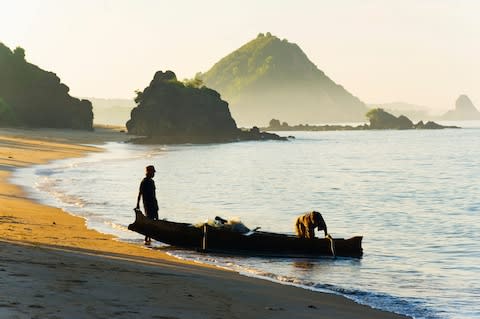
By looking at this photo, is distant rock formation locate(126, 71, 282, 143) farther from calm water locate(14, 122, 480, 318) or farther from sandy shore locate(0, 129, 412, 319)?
sandy shore locate(0, 129, 412, 319)

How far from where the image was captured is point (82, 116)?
148625 millimetres

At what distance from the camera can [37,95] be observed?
14400 cm

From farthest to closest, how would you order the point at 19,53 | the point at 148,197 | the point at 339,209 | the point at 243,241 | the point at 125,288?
the point at 19,53 < the point at 339,209 < the point at 148,197 < the point at 243,241 < the point at 125,288

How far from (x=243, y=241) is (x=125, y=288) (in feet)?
30.7

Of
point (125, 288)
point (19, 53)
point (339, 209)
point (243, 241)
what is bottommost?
point (339, 209)

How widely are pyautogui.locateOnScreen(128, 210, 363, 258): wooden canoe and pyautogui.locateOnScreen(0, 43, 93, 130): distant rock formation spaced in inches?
4838

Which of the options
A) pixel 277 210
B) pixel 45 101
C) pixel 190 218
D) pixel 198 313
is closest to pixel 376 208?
pixel 277 210

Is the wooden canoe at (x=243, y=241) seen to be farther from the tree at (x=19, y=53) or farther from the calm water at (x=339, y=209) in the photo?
the tree at (x=19, y=53)

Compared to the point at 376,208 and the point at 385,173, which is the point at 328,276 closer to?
the point at 376,208

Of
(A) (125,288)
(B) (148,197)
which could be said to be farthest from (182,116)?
(A) (125,288)

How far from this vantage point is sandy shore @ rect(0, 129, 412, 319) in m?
9.98

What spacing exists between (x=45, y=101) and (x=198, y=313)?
139 metres

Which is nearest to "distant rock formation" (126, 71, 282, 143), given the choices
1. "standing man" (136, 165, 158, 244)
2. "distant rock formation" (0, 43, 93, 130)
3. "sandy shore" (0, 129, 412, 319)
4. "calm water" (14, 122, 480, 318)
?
"distant rock formation" (0, 43, 93, 130)

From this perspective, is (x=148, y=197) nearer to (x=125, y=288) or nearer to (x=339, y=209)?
(x=125, y=288)
